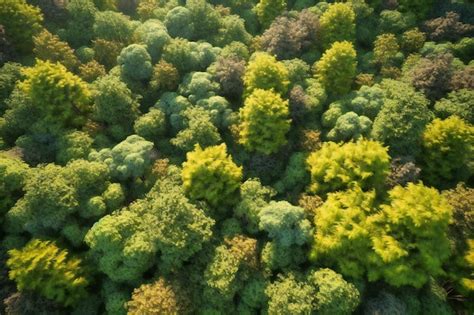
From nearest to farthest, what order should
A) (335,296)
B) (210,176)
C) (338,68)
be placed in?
1. (335,296)
2. (210,176)
3. (338,68)

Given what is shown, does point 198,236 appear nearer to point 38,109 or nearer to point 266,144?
point 266,144

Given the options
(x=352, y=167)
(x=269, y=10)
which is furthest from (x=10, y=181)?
(x=269, y=10)

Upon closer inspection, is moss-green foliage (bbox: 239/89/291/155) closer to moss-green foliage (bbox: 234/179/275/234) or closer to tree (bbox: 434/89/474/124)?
moss-green foliage (bbox: 234/179/275/234)

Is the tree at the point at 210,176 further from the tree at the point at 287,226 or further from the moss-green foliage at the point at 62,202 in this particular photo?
the moss-green foliage at the point at 62,202

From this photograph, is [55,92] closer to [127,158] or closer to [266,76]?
[127,158]

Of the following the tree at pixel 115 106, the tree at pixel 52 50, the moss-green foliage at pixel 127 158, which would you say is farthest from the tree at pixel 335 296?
the tree at pixel 52 50

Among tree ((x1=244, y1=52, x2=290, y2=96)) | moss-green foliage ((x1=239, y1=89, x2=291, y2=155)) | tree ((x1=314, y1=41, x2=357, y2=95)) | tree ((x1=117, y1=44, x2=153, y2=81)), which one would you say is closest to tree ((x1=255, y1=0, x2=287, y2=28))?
tree ((x1=314, y1=41, x2=357, y2=95))

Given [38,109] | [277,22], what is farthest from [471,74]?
[38,109]
